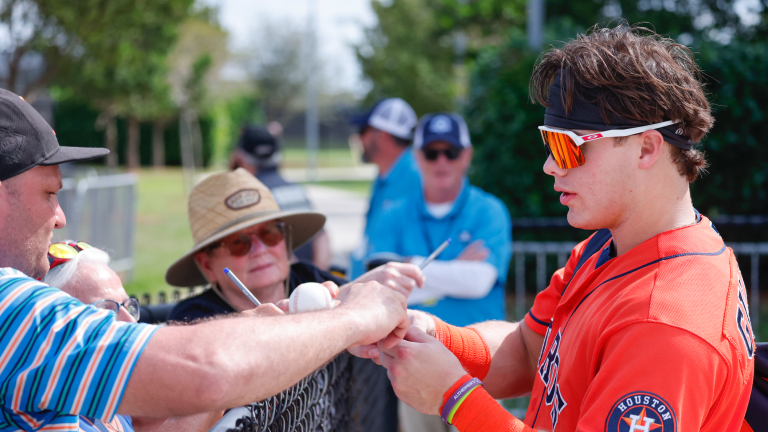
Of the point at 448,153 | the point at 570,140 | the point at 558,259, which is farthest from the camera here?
the point at 558,259

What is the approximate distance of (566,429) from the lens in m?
1.67

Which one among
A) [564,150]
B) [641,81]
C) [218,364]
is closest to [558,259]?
[564,150]

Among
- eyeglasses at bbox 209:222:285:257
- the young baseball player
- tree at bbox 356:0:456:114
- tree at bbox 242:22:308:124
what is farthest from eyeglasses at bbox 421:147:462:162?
tree at bbox 242:22:308:124

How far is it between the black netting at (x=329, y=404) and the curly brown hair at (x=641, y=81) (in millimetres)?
1203

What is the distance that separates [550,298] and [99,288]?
1.60 m

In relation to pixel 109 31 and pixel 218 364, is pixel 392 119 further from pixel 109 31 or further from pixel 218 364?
pixel 109 31

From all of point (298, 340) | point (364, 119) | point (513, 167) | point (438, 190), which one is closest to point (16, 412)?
point (298, 340)

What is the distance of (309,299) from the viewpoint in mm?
2010

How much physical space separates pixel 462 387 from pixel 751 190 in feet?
23.7

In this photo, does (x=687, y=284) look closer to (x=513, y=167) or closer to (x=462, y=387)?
(x=462, y=387)

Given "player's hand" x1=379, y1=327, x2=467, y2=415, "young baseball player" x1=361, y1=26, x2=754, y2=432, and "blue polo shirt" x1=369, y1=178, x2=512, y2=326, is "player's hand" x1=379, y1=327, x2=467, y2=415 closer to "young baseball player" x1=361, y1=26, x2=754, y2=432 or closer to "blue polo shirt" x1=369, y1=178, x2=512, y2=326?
"young baseball player" x1=361, y1=26, x2=754, y2=432

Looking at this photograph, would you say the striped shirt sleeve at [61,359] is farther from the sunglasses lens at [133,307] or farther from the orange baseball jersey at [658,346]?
the orange baseball jersey at [658,346]

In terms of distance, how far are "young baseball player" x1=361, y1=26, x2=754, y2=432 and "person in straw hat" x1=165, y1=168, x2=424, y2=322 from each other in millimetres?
1028

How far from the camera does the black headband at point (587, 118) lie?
5.49 feet
